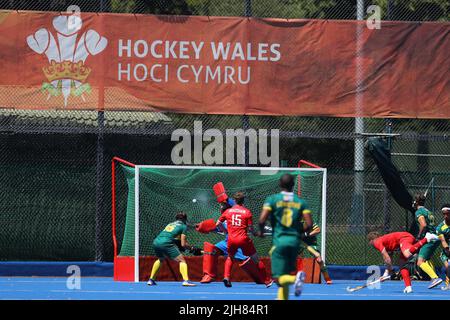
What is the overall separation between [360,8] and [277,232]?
12.5 m

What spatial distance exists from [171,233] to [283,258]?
270 inches

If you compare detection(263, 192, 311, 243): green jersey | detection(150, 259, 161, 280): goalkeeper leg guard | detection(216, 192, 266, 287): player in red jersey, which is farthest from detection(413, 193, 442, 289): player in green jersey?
detection(263, 192, 311, 243): green jersey

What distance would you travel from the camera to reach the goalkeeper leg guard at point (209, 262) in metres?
21.9

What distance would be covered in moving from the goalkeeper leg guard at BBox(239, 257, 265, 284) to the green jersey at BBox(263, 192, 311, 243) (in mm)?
6637

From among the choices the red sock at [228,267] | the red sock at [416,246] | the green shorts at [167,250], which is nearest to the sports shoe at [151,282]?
the green shorts at [167,250]

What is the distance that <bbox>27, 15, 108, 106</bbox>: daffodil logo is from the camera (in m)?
22.7

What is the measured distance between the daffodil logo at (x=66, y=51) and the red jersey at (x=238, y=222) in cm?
444

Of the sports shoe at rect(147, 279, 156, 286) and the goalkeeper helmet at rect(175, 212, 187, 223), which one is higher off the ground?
the goalkeeper helmet at rect(175, 212, 187, 223)

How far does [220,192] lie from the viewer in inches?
861

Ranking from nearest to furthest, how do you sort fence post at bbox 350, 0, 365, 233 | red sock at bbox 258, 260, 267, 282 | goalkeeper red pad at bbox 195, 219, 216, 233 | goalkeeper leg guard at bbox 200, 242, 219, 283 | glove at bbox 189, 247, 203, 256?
red sock at bbox 258, 260, 267, 282
glove at bbox 189, 247, 203, 256
goalkeeper red pad at bbox 195, 219, 216, 233
goalkeeper leg guard at bbox 200, 242, 219, 283
fence post at bbox 350, 0, 365, 233

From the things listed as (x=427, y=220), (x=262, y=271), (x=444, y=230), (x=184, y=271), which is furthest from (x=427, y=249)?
(x=184, y=271)

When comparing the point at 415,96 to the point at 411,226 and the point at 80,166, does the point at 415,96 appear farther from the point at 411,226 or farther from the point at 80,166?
the point at 80,166

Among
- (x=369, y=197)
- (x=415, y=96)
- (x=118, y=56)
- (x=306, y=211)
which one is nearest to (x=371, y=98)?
(x=415, y=96)

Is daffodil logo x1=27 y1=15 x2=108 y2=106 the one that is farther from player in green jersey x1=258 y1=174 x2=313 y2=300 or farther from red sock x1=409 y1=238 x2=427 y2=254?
player in green jersey x1=258 y1=174 x2=313 y2=300
